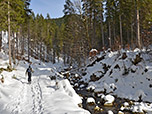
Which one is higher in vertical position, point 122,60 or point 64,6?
point 64,6

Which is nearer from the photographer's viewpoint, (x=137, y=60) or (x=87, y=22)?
(x=137, y=60)

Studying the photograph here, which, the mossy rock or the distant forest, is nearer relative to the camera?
the mossy rock

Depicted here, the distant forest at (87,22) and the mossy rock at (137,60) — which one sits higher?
the distant forest at (87,22)

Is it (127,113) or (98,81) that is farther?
(98,81)

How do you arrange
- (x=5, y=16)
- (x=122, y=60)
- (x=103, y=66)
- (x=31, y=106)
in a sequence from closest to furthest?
(x=31, y=106) < (x=122, y=60) < (x=103, y=66) < (x=5, y=16)

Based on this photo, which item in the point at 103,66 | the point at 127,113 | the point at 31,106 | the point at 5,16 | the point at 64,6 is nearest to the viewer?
the point at 31,106

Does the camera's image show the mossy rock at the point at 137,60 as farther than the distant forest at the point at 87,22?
No

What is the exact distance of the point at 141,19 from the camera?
21.0 m

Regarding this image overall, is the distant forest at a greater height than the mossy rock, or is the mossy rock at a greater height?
the distant forest

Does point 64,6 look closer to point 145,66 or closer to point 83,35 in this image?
point 83,35

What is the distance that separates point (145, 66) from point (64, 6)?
50.2ft

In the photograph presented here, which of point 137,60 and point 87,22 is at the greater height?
point 87,22

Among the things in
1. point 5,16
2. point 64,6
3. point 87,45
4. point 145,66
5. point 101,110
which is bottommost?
point 101,110

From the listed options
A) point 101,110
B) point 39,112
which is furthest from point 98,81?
point 39,112
